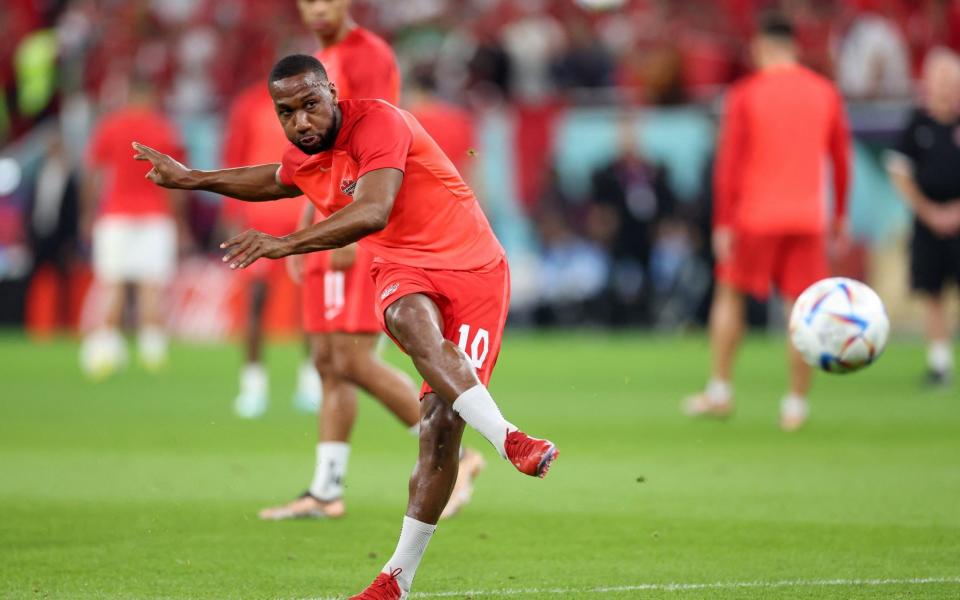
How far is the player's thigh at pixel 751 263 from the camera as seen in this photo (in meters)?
11.6

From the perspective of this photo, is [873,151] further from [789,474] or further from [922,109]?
[789,474]

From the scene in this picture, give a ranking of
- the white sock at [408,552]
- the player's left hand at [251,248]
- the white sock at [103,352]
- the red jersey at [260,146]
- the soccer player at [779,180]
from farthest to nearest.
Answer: the white sock at [103,352], the red jersey at [260,146], the soccer player at [779,180], the white sock at [408,552], the player's left hand at [251,248]

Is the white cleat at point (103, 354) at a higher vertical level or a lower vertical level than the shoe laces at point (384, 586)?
higher

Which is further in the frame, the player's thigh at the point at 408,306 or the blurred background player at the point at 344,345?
the blurred background player at the point at 344,345

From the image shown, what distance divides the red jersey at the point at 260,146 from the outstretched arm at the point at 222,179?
5.86 meters

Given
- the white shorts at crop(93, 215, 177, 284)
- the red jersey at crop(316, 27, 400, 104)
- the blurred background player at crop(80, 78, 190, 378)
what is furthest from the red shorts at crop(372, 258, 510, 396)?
the white shorts at crop(93, 215, 177, 284)

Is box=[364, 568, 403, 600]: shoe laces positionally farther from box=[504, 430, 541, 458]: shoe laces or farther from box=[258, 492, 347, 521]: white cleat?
box=[258, 492, 347, 521]: white cleat

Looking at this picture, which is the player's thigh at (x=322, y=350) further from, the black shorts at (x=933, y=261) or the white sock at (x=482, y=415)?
the black shorts at (x=933, y=261)

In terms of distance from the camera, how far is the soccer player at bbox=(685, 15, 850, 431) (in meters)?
11.5

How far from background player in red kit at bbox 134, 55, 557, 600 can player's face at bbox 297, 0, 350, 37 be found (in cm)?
206

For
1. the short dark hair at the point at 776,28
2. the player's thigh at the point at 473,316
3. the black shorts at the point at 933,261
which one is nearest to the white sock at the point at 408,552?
the player's thigh at the point at 473,316

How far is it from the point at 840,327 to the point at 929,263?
710 centimetres

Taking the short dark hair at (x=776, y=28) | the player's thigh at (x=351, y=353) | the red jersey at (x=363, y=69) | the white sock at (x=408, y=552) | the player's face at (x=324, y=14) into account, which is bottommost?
the white sock at (x=408, y=552)

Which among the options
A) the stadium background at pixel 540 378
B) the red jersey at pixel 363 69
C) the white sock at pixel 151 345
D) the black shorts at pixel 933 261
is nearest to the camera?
the stadium background at pixel 540 378
